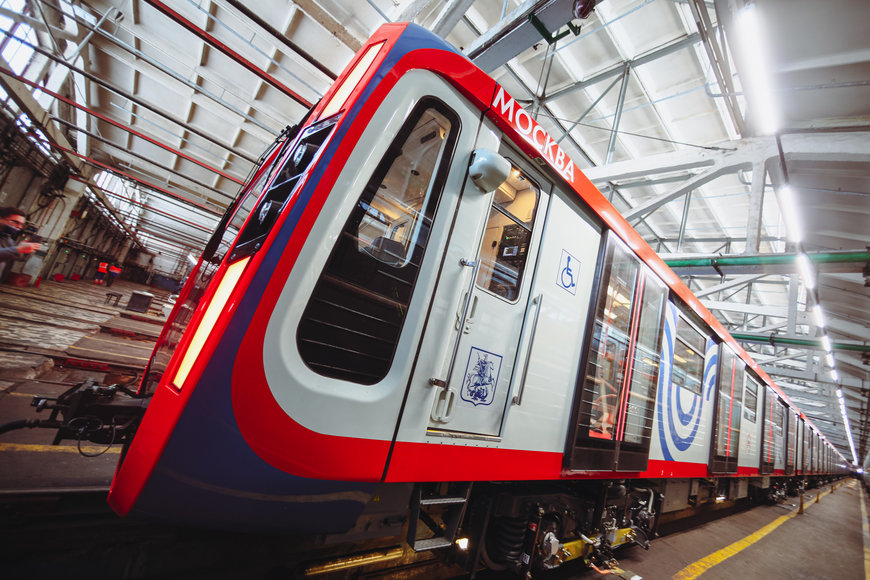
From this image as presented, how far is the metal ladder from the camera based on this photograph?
178 cm

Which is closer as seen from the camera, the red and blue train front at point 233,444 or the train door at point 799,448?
the red and blue train front at point 233,444

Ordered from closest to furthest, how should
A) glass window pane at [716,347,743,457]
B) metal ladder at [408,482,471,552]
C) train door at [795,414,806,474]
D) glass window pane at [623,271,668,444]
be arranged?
metal ladder at [408,482,471,552] < glass window pane at [623,271,668,444] < glass window pane at [716,347,743,457] < train door at [795,414,806,474]

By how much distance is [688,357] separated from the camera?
421cm

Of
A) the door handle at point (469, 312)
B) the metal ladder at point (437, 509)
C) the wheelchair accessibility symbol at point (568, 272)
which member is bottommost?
the metal ladder at point (437, 509)

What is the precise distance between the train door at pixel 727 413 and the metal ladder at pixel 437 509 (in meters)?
4.60

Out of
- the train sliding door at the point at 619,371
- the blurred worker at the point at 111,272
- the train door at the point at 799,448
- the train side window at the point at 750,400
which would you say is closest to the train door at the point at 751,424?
the train side window at the point at 750,400

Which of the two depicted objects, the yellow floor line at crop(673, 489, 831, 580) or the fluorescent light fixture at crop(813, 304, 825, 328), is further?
the fluorescent light fixture at crop(813, 304, 825, 328)

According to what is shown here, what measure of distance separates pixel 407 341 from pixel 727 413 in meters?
6.10

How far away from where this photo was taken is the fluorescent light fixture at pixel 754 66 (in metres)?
3.27

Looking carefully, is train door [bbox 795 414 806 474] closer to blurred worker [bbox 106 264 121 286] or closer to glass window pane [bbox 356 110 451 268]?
glass window pane [bbox 356 110 451 268]

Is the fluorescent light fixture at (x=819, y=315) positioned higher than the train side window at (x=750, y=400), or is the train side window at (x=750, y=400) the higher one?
the fluorescent light fixture at (x=819, y=315)

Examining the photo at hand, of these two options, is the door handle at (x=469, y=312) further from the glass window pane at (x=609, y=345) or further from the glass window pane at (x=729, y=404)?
the glass window pane at (x=729, y=404)

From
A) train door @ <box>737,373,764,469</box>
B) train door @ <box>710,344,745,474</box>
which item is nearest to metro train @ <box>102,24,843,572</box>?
train door @ <box>710,344,745,474</box>

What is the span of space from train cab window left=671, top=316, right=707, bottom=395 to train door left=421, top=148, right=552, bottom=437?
2772mm
